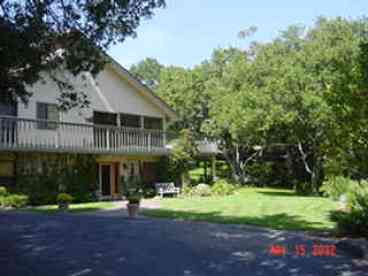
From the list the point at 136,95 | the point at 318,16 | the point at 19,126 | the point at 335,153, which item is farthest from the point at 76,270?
the point at 318,16

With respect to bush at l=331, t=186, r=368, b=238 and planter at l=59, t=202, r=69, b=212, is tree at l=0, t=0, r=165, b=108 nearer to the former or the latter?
bush at l=331, t=186, r=368, b=238

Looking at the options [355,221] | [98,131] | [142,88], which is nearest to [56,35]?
[355,221]

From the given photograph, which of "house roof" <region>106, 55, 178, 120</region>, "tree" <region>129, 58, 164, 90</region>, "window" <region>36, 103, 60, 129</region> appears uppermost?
"tree" <region>129, 58, 164, 90</region>

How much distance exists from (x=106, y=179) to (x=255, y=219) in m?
14.4

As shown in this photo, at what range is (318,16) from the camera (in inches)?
1299

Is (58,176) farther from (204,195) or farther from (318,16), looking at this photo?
(318,16)

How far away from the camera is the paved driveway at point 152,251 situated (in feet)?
27.0

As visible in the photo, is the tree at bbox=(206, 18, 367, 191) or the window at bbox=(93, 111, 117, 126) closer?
the tree at bbox=(206, 18, 367, 191)

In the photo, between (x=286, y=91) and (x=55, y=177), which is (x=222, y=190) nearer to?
(x=286, y=91)

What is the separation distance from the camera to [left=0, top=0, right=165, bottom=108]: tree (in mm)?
8438

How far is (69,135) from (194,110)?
15042 millimetres

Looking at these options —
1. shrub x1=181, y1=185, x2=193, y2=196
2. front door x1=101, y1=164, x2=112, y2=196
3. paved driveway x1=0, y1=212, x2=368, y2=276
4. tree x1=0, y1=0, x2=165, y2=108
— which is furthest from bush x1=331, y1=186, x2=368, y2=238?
front door x1=101, y1=164, x2=112, y2=196
